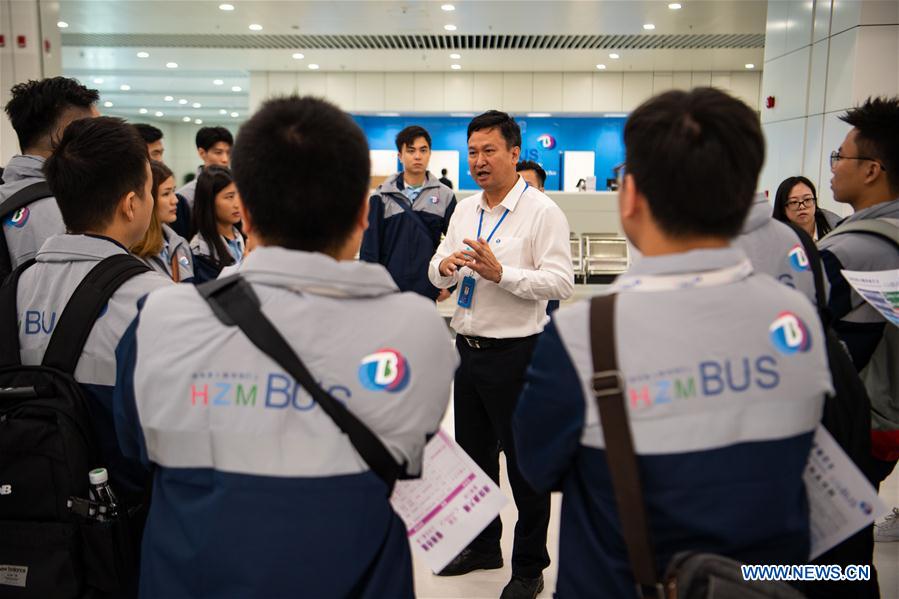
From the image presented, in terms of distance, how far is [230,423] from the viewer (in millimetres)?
1051

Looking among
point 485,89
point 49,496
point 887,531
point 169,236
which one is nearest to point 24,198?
point 169,236

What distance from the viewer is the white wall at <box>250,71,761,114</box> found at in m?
15.2

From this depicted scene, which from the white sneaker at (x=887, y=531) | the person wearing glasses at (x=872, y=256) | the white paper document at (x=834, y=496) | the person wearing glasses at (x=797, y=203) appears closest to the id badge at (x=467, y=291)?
the person wearing glasses at (x=872, y=256)

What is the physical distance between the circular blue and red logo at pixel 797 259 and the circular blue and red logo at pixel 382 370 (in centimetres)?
119

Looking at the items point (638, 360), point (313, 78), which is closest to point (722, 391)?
point (638, 360)

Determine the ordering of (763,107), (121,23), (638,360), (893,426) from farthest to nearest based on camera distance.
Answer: (121,23) < (763,107) < (893,426) < (638,360)

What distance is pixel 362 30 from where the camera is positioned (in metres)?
11.2

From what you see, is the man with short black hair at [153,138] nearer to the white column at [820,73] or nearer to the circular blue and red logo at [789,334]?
the circular blue and red logo at [789,334]

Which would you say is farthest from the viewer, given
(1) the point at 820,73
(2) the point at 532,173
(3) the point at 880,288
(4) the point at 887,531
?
(1) the point at 820,73

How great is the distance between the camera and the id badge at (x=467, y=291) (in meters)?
2.72

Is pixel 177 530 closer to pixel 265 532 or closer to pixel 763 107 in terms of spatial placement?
pixel 265 532

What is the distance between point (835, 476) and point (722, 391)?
0.32 m

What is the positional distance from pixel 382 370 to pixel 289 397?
15 cm

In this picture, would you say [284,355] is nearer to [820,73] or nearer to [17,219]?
[17,219]
